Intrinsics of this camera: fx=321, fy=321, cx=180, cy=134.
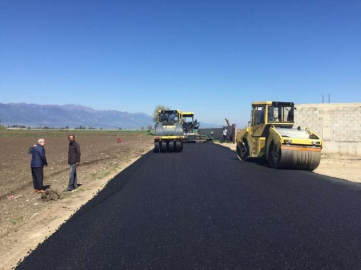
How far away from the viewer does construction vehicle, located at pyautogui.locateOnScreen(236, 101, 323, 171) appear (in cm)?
1360

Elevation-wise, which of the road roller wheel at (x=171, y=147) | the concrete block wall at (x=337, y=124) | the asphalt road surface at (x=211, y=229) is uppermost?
the concrete block wall at (x=337, y=124)

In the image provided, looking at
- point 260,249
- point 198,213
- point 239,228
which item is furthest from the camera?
point 198,213

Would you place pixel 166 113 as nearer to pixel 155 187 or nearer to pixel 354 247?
pixel 155 187

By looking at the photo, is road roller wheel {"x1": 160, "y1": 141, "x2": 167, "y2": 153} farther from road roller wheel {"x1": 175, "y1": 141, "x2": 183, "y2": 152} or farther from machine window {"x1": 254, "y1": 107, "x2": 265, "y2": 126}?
machine window {"x1": 254, "y1": 107, "x2": 265, "y2": 126}

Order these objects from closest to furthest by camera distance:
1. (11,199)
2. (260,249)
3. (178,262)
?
(178,262) → (260,249) → (11,199)

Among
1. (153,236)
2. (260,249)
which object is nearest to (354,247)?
(260,249)

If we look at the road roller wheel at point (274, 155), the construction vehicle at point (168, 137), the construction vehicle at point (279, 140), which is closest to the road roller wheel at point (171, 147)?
the construction vehicle at point (168, 137)

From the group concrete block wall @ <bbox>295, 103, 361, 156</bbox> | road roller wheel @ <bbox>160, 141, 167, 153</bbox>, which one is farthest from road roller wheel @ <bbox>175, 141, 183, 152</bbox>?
concrete block wall @ <bbox>295, 103, 361, 156</bbox>

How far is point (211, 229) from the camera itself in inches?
238

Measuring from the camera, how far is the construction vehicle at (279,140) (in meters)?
13.6

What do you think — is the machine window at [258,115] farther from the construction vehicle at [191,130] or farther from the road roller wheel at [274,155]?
the construction vehicle at [191,130]

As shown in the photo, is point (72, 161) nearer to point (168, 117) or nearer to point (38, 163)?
point (38, 163)

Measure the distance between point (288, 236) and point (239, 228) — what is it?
35.0 inches

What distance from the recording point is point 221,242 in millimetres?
5398
